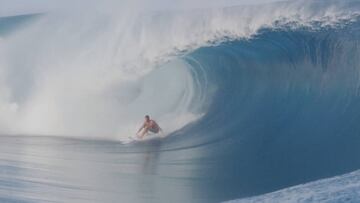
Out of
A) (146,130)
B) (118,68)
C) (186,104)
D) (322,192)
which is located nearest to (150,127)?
(146,130)

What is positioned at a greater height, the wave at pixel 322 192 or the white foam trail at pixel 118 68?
the white foam trail at pixel 118 68

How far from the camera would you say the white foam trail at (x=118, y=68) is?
12.1 meters

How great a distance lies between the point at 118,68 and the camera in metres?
13.5

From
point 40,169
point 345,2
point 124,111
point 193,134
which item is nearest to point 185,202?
point 40,169

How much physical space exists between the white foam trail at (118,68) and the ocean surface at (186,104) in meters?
0.03

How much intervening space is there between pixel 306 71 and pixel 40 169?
17.3 ft

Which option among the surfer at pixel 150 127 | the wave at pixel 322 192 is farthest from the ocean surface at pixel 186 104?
the surfer at pixel 150 127

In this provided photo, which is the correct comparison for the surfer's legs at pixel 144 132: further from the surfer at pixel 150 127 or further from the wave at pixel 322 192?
the wave at pixel 322 192

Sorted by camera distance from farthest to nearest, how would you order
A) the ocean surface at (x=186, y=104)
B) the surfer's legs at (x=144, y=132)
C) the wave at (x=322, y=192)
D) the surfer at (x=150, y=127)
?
1. the surfer at (x=150, y=127)
2. the surfer's legs at (x=144, y=132)
3. the ocean surface at (x=186, y=104)
4. the wave at (x=322, y=192)

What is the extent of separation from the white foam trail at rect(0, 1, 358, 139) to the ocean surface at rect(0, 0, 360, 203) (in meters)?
0.03

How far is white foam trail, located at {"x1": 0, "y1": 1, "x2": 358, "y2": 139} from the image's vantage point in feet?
39.7

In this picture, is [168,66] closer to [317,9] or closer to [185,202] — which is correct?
[317,9]

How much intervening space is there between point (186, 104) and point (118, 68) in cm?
217

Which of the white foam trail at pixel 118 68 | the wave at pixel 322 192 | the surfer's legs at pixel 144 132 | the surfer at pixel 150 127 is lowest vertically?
the wave at pixel 322 192
